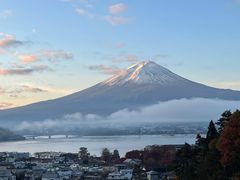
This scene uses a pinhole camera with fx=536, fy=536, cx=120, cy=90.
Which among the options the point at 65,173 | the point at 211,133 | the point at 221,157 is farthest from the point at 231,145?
the point at 65,173

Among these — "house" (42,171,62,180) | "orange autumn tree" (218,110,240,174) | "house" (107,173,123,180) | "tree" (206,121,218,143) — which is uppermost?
"tree" (206,121,218,143)

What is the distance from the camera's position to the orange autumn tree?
6.50 meters

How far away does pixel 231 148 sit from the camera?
6.54 m

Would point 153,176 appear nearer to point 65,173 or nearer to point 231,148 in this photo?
point 65,173

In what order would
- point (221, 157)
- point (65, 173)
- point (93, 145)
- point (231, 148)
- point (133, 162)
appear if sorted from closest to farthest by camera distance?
1. point (231, 148)
2. point (221, 157)
3. point (65, 173)
4. point (133, 162)
5. point (93, 145)

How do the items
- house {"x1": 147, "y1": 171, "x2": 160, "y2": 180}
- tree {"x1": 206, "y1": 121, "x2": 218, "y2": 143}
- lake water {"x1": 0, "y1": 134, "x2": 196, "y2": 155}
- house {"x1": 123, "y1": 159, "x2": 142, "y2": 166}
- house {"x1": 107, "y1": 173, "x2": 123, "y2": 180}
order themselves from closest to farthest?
tree {"x1": 206, "y1": 121, "x2": 218, "y2": 143} → house {"x1": 147, "y1": 171, "x2": 160, "y2": 180} → house {"x1": 107, "y1": 173, "x2": 123, "y2": 180} → house {"x1": 123, "y1": 159, "x2": 142, "y2": 166} → lake water {"x1": 0, "y1": 134, "x2": 196, "y2": 155}

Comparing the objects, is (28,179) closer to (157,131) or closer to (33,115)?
(157,131)

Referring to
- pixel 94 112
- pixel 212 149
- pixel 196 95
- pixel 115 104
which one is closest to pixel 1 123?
pixel 94 112

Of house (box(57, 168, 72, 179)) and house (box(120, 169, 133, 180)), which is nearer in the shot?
house (box(120, 169, 133, 180))

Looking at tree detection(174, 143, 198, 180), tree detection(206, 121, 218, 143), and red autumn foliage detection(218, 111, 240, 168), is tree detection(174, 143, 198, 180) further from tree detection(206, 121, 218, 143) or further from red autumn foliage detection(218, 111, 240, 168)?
red autumn foliage detection(218, 111, 240, 168)

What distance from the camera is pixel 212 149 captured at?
23.2 ft

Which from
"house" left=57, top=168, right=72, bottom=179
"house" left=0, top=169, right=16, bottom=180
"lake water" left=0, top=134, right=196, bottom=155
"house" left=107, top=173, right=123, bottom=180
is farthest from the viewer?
"lake water" left=0, top=134, right=196, bottom=155

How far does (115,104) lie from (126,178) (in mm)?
44966

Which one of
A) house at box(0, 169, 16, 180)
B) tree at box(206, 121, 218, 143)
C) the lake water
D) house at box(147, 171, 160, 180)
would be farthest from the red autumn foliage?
the lake water
